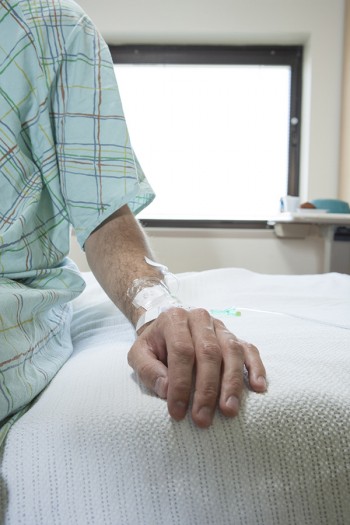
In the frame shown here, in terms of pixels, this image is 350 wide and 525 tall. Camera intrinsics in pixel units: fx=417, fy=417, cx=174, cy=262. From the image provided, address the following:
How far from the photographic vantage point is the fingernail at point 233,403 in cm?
38

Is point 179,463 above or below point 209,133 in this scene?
below

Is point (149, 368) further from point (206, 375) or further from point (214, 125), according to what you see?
point (214, 125)

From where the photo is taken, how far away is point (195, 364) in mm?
408

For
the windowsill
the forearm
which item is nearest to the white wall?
the windowsill

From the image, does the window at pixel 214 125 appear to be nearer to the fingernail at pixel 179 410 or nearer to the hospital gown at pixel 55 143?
the hospital gown at pixel 55 143

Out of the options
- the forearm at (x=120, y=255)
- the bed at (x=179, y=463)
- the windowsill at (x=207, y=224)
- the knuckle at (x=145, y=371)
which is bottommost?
the windowsill at (x=207, y=224)

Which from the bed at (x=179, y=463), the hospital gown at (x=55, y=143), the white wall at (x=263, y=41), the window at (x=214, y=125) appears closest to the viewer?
the bed at (x=179, y=463)

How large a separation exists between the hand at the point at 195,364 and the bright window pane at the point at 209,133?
2267 millimetres

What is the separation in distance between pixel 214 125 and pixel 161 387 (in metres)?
2.52

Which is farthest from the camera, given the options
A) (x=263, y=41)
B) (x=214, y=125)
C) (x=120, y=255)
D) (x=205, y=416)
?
(x=214, y=125)

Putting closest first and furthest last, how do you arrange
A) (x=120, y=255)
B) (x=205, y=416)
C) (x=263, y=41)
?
1. (x=205, y=416)
2. (x=120, y=255)
3. (x=263, y=41)

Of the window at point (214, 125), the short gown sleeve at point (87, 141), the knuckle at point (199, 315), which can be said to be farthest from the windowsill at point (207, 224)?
the knuckle at point (199, 315)

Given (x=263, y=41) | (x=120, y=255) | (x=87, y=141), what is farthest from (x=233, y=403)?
(x=263, y=41)

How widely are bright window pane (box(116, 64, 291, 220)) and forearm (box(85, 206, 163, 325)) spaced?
2051mm
